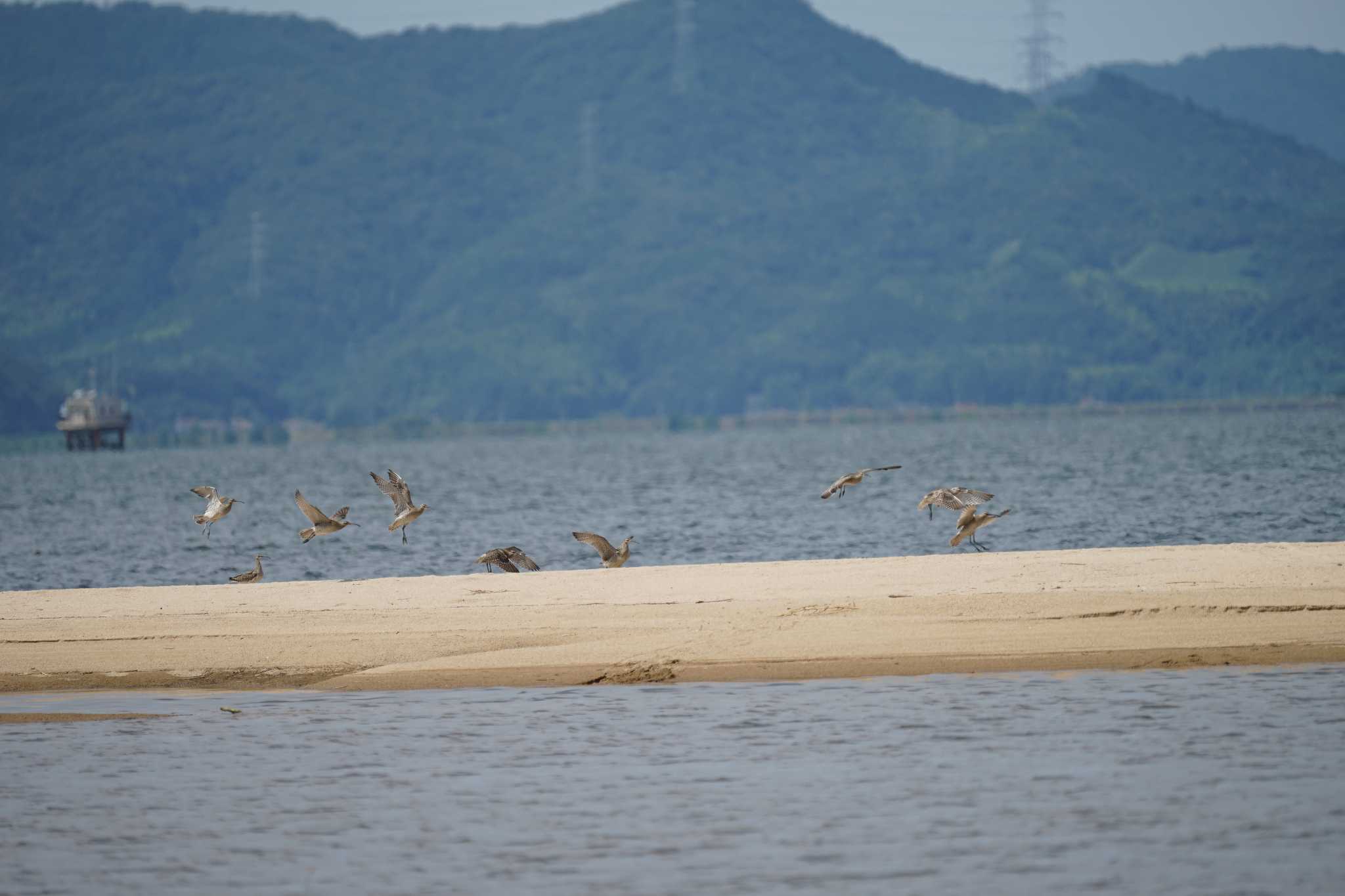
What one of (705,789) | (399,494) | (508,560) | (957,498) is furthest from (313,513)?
(705,789)

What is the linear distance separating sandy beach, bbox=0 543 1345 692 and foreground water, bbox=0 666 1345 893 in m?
0.59

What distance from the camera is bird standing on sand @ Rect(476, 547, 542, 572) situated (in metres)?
29.2

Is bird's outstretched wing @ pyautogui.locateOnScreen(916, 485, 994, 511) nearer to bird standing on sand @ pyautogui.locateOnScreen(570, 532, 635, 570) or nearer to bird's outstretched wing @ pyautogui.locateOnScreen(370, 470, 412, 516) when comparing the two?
bird standing on sand @ pyautogui.locateOnScreen(570, 532, 635, 570)

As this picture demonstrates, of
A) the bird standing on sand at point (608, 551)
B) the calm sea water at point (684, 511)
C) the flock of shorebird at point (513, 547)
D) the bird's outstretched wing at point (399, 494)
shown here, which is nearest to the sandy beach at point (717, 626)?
the bird standing on sand at point (608, 551)

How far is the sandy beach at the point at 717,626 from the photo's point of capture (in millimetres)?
20109

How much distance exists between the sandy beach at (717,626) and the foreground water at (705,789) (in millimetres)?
594

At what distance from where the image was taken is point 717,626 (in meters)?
21.6

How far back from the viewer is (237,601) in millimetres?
24797

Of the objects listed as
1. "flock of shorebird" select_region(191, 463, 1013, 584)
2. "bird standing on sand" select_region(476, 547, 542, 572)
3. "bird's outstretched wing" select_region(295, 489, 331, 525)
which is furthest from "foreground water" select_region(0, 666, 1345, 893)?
"bird standing on sand" select_region(476, 547, 542, 572)

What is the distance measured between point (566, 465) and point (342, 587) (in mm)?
118060

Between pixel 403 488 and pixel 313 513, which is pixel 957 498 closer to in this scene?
pixel 403 488

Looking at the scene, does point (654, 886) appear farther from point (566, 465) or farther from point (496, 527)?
point (566, 465)

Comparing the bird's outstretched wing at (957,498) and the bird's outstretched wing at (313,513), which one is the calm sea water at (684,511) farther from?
the bird's outstretched wing at (957,498)

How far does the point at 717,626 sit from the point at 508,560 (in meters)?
9.04
